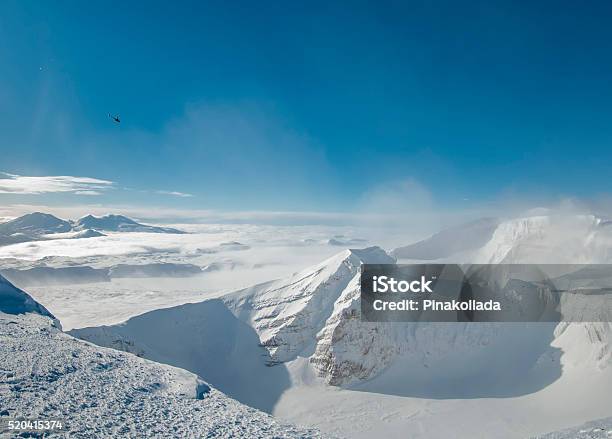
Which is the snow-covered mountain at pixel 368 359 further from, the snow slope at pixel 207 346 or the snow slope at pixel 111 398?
the snow slope at pixel 111 398

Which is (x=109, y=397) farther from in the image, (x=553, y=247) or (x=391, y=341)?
(x=553, y=247)

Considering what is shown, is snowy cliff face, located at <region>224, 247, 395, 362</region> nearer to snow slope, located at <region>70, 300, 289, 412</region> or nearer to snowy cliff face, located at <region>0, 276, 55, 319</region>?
snow slope, located at <region>70, 300, 289, 412</region>

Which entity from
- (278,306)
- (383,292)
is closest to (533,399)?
(383,292)

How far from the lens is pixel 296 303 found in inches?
3191

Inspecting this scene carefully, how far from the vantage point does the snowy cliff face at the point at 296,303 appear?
76312 millimetres

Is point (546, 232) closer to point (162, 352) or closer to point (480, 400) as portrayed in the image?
point (480, 400)

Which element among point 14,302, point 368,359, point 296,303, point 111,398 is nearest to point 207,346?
point 296,303

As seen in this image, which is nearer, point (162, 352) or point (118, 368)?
point (118, 368)

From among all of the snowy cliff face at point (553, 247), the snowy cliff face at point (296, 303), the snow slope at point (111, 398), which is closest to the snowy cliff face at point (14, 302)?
→ the snow slope at point (111, 398)

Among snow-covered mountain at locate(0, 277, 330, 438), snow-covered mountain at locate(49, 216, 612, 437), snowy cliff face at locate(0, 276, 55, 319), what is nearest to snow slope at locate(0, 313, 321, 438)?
snow-covered mountain at locate(0, 277, 330, 438)

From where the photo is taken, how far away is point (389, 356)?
234 feet

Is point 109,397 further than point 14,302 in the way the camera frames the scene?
No

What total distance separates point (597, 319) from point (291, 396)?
56.4 m

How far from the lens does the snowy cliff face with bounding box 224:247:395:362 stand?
7631 centimetres
